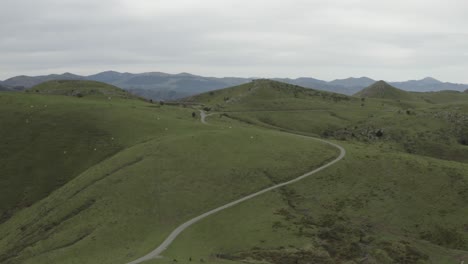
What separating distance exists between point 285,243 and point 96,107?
111 m

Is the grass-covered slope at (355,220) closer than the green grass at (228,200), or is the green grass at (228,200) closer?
the grass-covered slope at (355,220)

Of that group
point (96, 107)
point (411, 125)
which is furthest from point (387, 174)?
point (96, 107)

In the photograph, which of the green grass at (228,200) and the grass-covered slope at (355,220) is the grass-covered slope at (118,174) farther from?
the grass-covered slope at (355,220)

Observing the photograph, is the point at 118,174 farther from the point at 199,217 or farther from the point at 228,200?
the point at 228,200

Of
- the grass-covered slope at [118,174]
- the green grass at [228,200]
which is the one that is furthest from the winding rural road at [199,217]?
the grass-covered slope at [118,174]

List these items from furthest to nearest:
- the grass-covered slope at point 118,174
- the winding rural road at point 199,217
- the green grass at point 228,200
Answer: the grass-covered slope at point 118,174 → the green grass at point 228,200 → the winding rural road at point 199,217

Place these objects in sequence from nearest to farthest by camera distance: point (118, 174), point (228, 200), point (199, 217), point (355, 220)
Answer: point (199, 217) → point (355, 220) → point (228, 200) → point (118, 174)

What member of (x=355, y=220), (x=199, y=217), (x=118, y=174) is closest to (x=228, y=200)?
(x=199, y=217)

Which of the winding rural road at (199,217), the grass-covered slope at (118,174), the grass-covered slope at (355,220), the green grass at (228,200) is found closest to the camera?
the winding rural road at (199,217)

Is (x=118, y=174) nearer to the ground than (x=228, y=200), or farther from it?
farther from it

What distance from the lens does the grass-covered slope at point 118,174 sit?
73.6 m

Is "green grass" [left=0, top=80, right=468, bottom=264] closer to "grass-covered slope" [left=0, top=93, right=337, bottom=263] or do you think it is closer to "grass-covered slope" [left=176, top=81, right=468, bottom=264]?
"grass-covered slope" [left=176, top=81, right=468, bottom=264]

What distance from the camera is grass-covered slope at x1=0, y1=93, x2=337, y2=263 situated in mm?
73625

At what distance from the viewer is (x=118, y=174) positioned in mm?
94188
